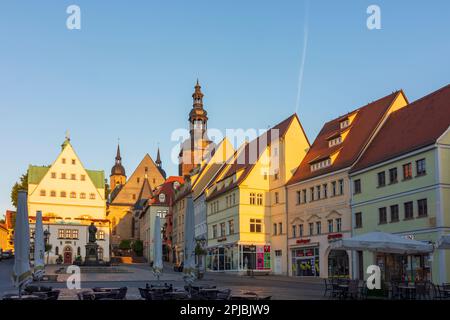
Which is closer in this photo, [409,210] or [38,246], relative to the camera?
[38,246]

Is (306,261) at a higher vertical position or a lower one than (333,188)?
Answer: lower

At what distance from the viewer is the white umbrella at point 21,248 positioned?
61.1 feet

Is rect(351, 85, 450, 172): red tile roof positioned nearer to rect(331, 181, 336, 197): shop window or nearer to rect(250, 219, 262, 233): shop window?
rect(331, 181, 336, 197): shop window

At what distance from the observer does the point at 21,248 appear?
1911cm

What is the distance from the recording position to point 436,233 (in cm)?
3606

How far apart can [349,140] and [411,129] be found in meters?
8.25

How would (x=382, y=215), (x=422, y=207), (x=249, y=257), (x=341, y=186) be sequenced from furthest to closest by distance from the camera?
(x=249, y=257), (x=341, y=186), (x=382, y=215), (x=422, y=207)

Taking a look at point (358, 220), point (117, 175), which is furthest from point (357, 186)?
point (117, 175)

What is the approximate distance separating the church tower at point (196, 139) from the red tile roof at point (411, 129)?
6466 centimetres

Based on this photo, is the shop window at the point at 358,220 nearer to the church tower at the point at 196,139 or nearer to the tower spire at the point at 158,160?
the church tower at the point at 196,139

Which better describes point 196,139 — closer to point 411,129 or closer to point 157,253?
point 411,129

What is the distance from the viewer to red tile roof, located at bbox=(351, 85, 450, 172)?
3856cm

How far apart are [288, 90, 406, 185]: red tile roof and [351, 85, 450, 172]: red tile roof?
84 centimetres
